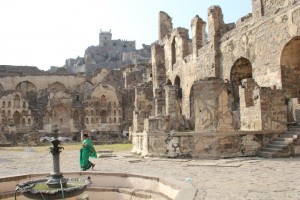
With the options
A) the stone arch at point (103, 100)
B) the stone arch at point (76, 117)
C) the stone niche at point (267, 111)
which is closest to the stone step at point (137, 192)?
the stone niche at point (267, 111)

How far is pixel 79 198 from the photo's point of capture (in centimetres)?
718

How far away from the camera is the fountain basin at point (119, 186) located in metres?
6.84

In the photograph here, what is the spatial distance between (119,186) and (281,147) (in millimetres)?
6215

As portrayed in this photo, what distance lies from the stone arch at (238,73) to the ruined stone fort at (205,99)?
0.18 feet

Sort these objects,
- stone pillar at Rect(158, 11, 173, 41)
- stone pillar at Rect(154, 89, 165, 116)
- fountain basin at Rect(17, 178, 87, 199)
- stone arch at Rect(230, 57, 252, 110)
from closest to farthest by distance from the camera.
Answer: fountain basin at Rect(17, 178, 87, 199)
stone pillar at Rect(154, 89, 165, 116)
stone arch at Rect(230, 57, 252, 110)
stone pillar at Rect(158, 11, 173, 41)

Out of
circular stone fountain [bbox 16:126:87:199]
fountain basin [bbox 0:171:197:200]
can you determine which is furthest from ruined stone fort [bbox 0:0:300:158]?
circular stone fountain [bbox 16:126:87:199]

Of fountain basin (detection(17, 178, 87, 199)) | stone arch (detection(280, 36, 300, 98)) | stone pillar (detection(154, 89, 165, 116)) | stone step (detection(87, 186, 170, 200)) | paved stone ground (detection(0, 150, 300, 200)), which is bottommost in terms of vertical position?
stone step (detection(87, 186, 170, 200))

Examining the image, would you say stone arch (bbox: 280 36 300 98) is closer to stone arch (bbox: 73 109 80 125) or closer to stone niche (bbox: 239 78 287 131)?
stone niche (bbox: 239 78 287 131)

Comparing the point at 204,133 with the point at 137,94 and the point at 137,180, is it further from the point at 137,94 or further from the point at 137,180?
the point at 137,94

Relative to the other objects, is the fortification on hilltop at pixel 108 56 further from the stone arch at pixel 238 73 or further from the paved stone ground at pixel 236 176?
the paved stone ground at pixel 236 176

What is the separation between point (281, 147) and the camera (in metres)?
11.3

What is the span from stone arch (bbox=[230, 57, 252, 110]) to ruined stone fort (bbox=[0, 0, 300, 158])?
55mm

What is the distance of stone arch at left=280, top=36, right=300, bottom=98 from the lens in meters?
15.3

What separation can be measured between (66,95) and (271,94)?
26.1m
